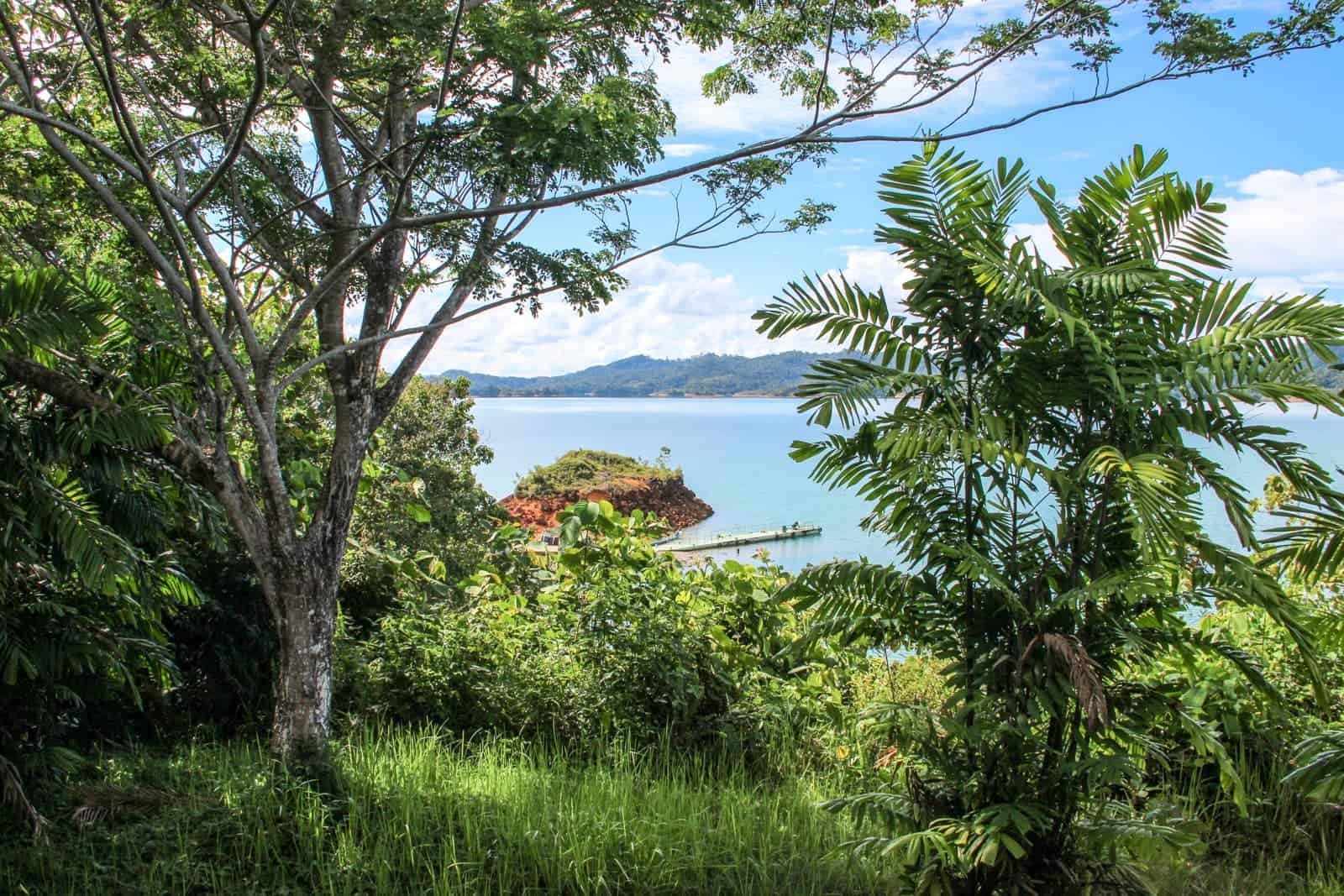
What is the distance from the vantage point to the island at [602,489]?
→ 49.4 feet

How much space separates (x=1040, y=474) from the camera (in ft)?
8.63

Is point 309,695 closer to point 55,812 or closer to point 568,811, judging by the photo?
point 55,812

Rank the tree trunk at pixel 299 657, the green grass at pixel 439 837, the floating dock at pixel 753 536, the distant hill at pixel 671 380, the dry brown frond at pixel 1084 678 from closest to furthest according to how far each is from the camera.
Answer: the dry brown frond at pixel 1084 678 < the green grass at pixel 439 837 < the tree trunk at pixel 299 657 < the floating dock at pixel 753 536 < the distant hill at pixel 671 380

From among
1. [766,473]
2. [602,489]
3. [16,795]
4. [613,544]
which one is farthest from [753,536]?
[16,795]

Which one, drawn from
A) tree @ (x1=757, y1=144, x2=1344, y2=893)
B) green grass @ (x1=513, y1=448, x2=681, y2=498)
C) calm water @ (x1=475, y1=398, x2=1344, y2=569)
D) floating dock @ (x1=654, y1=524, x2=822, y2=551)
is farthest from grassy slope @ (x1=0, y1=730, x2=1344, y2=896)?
green grass @ (x1=513, y1=448, x2=681, y2=498)

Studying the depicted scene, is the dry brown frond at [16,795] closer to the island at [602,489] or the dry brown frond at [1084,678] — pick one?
the dry brown frond at [1084,678]

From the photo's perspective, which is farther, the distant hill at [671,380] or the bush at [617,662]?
the distant hill at [671,380]

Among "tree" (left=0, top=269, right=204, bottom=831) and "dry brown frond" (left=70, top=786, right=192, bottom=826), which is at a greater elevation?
"tree" (left=0, top=269, right=204, bottom=831)

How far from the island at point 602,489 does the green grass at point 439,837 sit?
33.2 feet

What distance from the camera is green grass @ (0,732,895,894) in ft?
10.3

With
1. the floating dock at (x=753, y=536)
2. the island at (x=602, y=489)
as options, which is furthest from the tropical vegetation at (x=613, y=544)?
the island at (x=602, y=489)

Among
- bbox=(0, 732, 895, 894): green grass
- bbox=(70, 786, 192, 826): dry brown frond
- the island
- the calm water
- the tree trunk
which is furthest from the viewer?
the island

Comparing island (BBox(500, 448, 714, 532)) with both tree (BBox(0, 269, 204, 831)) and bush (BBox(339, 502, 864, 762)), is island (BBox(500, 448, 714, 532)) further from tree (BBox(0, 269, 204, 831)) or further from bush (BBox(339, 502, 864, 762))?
tree (BBox(0, 269, 204, 831))

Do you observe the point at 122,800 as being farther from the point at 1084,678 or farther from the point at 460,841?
the point at 1084,678
